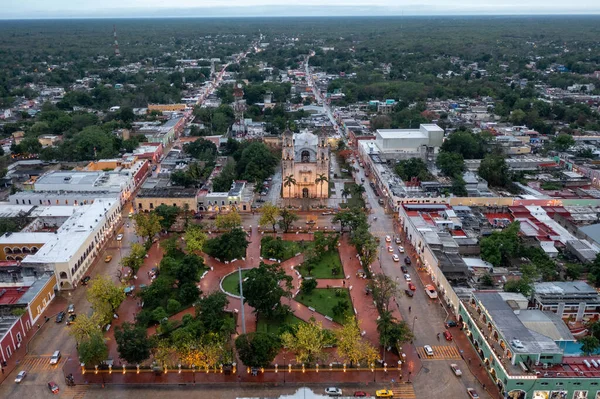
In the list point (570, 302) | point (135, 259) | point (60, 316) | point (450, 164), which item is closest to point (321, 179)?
point (450, 164)

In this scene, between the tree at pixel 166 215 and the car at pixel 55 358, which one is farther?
the tree at pixel 166 215

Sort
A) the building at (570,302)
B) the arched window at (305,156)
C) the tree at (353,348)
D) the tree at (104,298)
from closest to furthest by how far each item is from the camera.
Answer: the tree at (353,348) → the tree at (104,298) → the building at (570,302) → the arched window at (305,156)

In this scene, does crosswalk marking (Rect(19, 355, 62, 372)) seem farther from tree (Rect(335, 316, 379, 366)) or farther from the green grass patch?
tree (Rect(335, 316, 379, 366))

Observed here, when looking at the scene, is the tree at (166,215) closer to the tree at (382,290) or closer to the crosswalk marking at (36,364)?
the crosswalk marking at (36,364)

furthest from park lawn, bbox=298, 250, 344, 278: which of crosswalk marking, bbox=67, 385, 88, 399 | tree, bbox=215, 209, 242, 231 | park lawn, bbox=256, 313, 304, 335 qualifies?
crosswalk marking, bbox=67, 385, 88, 399

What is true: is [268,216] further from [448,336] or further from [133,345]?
[133,345]

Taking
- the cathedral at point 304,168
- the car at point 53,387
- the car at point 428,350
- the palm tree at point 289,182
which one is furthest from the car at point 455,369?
the palm tree at point 289,182

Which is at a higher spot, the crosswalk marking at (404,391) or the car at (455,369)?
the car at (455,369)
